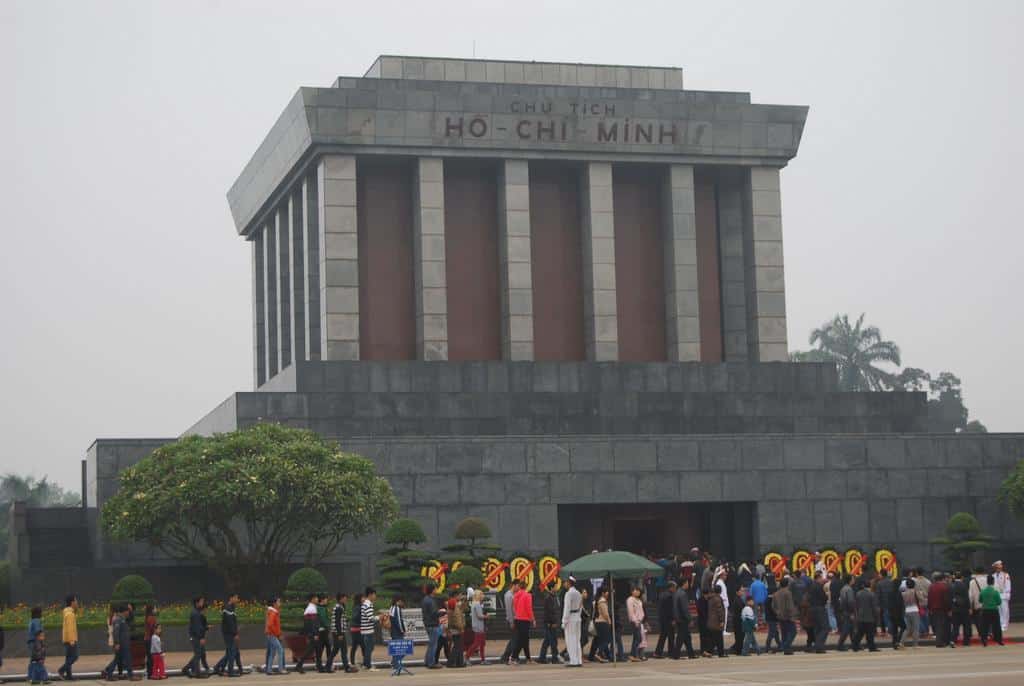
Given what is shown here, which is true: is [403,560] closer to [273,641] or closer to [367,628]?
[367,628]

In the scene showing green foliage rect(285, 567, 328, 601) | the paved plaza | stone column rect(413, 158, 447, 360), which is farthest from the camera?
stone column rect(413, 158, 447, 360)

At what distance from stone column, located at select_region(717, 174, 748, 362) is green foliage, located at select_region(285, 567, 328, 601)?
20783 mm

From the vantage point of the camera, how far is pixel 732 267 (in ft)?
180

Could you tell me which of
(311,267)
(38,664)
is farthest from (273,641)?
(311,267)

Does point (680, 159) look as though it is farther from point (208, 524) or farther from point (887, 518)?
point (208, 524)

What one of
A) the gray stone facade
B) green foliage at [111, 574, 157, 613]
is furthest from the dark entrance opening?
green foliage at [111, 574, 157, 613]

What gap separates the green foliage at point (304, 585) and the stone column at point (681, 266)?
61.5 feet

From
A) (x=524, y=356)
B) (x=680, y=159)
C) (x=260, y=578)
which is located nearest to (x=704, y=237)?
(x=680, y=159)

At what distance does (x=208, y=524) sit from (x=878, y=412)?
878 inches

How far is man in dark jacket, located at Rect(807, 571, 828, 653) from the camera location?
1324 inches

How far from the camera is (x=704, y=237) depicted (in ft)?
181

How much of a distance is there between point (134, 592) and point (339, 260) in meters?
15.6

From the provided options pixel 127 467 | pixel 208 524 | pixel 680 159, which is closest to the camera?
pixel 208 524

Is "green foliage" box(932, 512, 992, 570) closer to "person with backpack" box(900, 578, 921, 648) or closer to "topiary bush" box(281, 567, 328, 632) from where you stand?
"person with backpack" box(900, 578, 921, 648)
